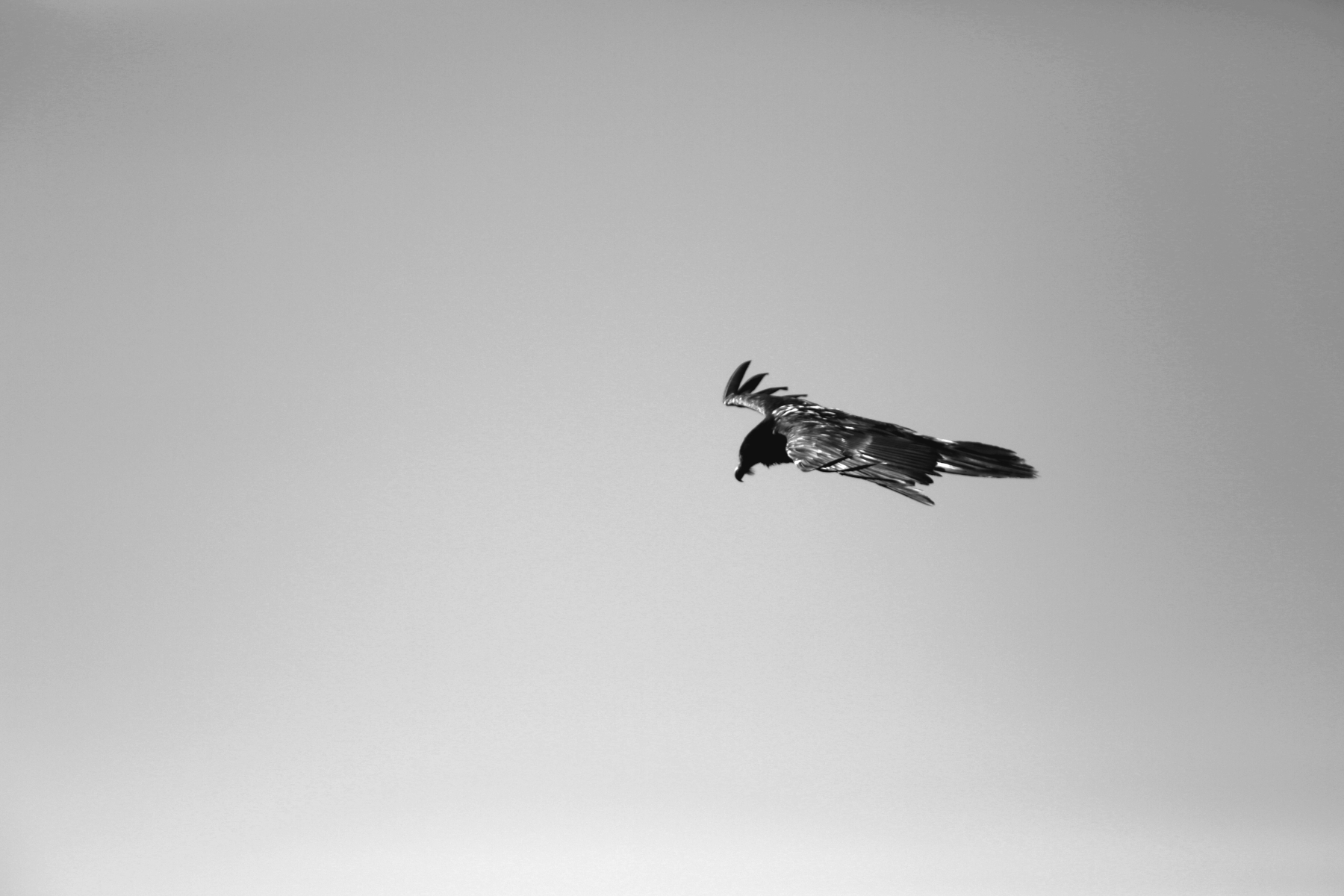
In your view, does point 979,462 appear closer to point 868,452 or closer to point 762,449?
point 868,452

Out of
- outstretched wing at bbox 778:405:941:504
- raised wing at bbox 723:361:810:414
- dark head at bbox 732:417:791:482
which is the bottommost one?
outstretched wing at bbox 778:405:941:504

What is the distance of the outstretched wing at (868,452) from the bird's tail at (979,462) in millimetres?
48

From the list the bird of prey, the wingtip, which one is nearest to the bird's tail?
the bird of prey

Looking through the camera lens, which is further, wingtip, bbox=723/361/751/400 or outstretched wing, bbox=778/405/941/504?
wingtip, bbox=723/361/751/400

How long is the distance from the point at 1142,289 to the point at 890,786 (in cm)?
160

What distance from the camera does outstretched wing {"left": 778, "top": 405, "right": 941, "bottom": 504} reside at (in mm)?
1944

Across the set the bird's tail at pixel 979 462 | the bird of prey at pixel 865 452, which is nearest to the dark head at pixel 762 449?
the bird of prey at pixel 865 452

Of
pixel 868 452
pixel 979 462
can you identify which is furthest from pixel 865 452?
pixel 979 462

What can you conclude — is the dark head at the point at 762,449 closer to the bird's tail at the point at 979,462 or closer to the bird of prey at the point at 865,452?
the bird of prey at the point at 865,452

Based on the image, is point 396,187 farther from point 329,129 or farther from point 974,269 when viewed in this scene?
point 974,269

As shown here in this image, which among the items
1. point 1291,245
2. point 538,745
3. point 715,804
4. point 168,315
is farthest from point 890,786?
point 168,315

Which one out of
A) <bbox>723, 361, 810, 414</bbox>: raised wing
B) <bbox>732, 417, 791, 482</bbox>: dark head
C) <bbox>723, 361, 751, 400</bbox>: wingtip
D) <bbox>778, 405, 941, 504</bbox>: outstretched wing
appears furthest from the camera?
<bbox>723, 361, 751, 400</bbox>: wingtip

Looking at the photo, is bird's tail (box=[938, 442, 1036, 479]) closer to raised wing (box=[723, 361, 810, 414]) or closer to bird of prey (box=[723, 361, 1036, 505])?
bird of prey (box=[723, 361, 1036, 505])

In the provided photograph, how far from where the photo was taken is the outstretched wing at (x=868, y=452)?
6.38 feet
